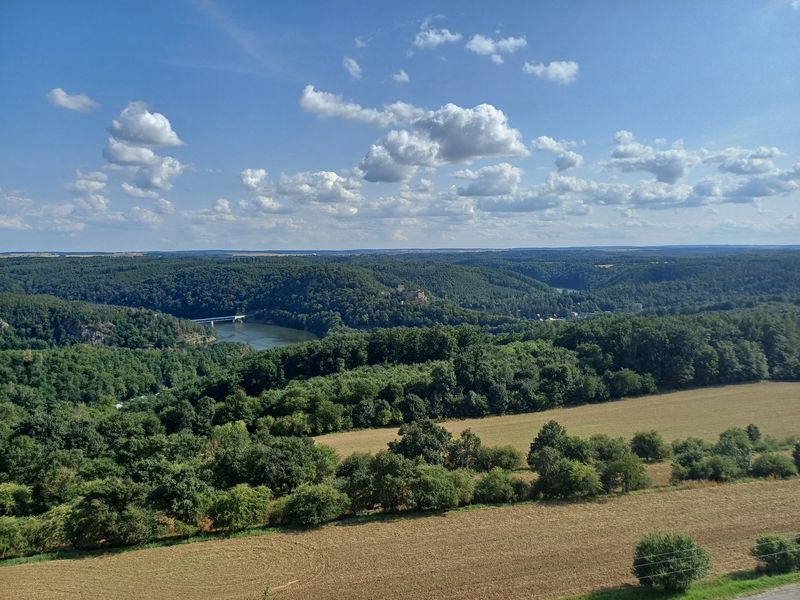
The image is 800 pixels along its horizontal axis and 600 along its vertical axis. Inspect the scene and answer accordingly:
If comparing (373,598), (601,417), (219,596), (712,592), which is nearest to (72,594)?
(219,596)

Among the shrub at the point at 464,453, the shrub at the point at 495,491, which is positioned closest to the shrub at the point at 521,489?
the shrub at the point at 495,491

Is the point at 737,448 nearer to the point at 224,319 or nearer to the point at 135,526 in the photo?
the point at 135,526

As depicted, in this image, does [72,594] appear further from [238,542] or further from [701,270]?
[701,270]

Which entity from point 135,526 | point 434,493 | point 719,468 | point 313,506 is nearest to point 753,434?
point 719,468

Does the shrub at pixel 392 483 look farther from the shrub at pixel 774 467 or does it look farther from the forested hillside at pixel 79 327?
the forested hillside at pixel 79 327

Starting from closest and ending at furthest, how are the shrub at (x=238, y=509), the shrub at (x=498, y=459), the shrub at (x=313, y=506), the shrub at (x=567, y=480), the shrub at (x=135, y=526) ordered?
the shrub at (x=135, y=526) < the shrub at (x=238, y=509) < the shrub at (x=313, y=506) < the shrub at (x=567, y=480) < the shrub at (x=498, y=459)

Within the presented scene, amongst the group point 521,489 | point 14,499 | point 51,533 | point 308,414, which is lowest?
point 308,414

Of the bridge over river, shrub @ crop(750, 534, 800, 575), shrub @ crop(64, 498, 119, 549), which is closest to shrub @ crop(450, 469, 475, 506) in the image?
shrub @ crop(750, 534, 800, 575)
